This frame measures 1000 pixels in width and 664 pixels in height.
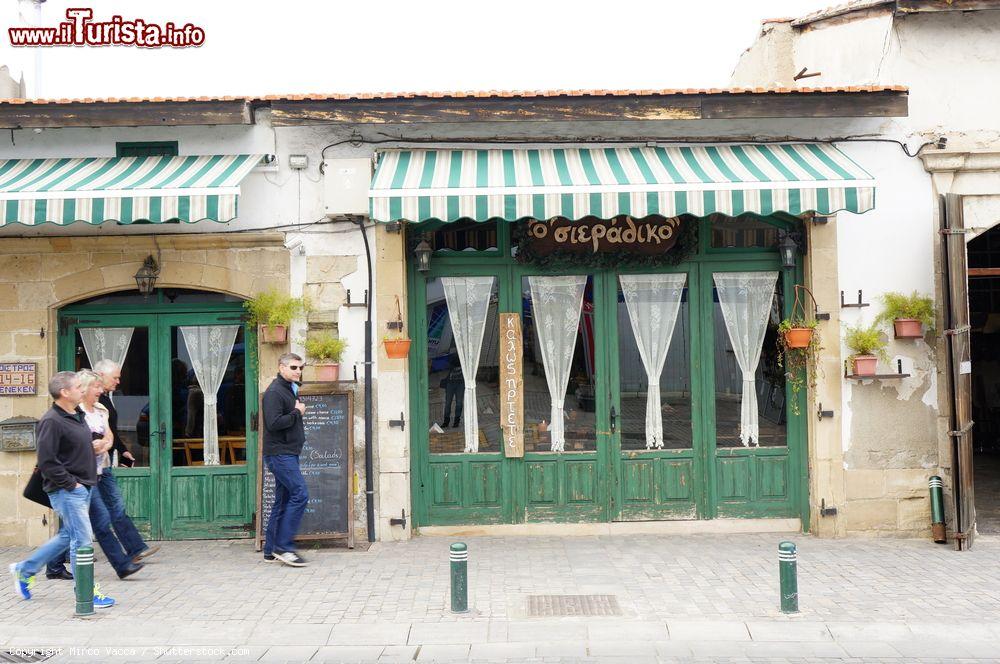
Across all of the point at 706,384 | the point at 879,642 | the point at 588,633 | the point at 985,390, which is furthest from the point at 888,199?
the point at 985,390

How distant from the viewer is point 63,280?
9.07 meters

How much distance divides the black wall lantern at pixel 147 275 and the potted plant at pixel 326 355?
5.60 ft

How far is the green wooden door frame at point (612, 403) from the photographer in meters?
9.23

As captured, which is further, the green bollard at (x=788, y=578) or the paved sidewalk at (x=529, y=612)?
the green bollard at (x=788, y=578)

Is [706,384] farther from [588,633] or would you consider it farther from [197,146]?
[197,146]

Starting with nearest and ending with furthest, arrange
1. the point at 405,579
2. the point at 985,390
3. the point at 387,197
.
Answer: the point at 405,579 < the point at 387,197 < the point at 985,390

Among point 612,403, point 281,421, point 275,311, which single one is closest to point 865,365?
point 612,403

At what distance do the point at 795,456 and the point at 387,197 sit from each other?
16.2 ft

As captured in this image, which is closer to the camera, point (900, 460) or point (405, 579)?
point (405, 579)

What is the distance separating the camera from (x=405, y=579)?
7.54 m

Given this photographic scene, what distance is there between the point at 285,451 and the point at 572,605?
2941 mm

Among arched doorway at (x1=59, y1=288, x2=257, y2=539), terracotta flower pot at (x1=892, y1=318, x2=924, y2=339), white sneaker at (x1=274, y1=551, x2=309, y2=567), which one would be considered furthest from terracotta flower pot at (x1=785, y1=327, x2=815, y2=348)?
arched doorway at (x1=59, y1=288, x2=257, y2=539)

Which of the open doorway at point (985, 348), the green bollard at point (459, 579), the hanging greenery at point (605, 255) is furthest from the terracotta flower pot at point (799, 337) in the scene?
the open doorway at point (985, 348)

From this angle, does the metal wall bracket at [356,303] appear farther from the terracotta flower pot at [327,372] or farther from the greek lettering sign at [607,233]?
the greek lettering sign at [607,233]
